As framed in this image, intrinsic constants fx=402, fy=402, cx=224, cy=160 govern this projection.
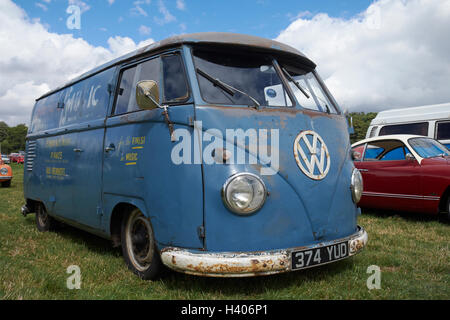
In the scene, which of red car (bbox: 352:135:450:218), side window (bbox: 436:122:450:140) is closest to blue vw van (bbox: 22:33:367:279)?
red car (bbox: 352:135:450:218)

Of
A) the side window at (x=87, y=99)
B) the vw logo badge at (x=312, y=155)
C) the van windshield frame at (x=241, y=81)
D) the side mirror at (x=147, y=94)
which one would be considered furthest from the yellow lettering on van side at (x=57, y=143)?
the vw logo badge at (x=312, y=155)

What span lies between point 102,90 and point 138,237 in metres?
1.82

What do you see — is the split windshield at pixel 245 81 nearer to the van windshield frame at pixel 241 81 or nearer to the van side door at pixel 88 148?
the van windshield frame at pixel 241 81

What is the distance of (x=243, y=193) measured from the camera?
3.08m

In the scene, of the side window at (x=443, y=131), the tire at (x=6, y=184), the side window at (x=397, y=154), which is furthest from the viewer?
the tire at (x=6, y=184)

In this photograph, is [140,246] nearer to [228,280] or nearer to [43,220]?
[228,280]

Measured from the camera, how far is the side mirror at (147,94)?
136 inches

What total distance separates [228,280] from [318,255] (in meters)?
0.87

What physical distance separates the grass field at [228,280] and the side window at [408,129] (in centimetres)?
509

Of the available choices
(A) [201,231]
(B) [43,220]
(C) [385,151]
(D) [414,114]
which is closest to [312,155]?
(A) [201,231]

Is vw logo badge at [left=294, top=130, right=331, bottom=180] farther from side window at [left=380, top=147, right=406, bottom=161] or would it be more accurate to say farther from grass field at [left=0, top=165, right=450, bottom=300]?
side window at [left=380, top=147, right=406, bottom=161]

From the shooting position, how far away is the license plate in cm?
314

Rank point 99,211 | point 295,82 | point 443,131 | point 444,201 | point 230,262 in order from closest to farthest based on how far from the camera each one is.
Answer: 1. point 230,262
2. point 295,82
3. point 99,211
4. point 444,201
5. point 443,131

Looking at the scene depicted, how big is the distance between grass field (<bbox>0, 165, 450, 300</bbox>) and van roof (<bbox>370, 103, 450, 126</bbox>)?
5128 millimetres
